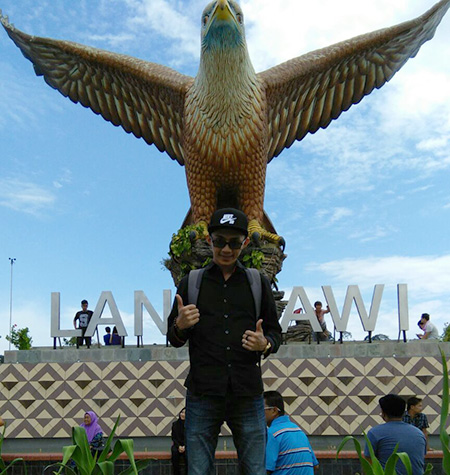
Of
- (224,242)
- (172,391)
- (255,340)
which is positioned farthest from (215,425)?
(172,391)

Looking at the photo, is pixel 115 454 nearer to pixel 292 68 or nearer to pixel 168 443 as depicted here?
pixel 168 443

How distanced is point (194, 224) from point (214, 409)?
6384 mm

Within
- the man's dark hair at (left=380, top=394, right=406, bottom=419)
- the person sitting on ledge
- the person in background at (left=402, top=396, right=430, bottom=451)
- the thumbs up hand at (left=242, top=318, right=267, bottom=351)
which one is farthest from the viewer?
the person sitting on ledge

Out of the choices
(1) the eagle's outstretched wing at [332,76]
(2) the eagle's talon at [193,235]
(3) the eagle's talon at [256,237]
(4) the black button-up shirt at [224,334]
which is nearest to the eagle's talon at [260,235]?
(3) the eagle's talon at [256,237]

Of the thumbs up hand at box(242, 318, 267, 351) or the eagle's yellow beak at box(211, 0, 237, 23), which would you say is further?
the eagle's yellow beak at box(211, 0, 237, 23)

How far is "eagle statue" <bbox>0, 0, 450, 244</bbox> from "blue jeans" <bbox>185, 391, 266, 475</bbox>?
19.2ft

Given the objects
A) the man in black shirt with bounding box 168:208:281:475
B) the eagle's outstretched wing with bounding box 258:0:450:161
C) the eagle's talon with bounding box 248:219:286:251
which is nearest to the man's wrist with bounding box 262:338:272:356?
the man in black shirt with bounding box 168:208:281:475

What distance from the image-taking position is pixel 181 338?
7.61 ft

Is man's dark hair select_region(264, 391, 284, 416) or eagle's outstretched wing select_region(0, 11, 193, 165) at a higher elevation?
eagle's outstretched wing select_region(0, 11, 193, 165)

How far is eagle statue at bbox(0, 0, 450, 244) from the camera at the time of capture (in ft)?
25.6

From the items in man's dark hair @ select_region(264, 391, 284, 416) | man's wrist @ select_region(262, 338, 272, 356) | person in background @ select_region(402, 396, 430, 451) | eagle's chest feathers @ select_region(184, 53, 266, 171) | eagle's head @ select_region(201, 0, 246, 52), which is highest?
eagle's head @ select_region(201, 0, 246, 52)

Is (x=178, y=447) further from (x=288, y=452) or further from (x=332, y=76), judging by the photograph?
(x=332, y=76)

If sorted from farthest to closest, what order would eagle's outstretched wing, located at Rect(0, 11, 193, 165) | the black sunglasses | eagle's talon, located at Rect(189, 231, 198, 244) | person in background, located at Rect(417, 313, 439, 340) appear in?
person in background, located at Rect(417, 313, 439, 340) → eagle's outstretched wing, located at Rect(0, 11, 193, 165) → eagle's talon, located at Rect(189, 231, 198, 244) → the black sunglasses

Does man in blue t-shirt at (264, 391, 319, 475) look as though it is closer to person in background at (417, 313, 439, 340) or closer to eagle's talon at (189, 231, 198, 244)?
eagle's talon at (189, 231, 198, 244)
